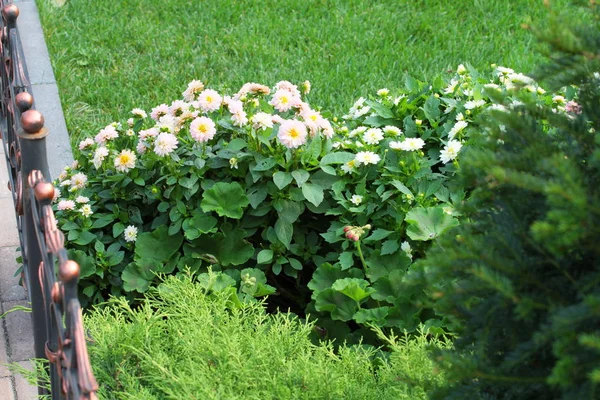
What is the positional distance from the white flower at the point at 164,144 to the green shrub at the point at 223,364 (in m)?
0.91

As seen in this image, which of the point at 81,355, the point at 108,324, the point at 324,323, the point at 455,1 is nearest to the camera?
the point at 81,355

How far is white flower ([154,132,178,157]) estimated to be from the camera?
3039 mm

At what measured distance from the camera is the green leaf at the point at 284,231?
3.07 meters

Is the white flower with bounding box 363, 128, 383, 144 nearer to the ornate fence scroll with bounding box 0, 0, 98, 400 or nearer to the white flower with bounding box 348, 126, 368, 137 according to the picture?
the white flower with bounding box 348, 126, 368, 137

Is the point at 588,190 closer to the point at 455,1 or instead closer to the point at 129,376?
the point at 129,376

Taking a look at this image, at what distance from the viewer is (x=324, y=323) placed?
2990 mm

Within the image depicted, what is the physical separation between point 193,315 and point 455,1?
4341mm

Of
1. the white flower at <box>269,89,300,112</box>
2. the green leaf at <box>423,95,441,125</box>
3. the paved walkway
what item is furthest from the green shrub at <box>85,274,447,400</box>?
the green leaf at <box>423,95,441,125</box>

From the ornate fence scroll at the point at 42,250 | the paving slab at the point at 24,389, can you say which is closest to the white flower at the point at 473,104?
the ornate fence scroll at the point at 42,250

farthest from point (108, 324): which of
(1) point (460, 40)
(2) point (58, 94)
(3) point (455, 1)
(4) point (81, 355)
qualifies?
(3) point (455, 1)

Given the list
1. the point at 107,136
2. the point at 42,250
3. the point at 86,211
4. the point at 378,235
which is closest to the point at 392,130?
the point at 378,235

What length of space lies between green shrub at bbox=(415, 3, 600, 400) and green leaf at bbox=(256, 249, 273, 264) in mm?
1638

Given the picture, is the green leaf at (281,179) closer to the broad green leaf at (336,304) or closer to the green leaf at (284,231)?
the green leaf at (284,231)

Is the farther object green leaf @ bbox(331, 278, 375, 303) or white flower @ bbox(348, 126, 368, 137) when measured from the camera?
white flower @ bbox(348, 126, 368, 137)
